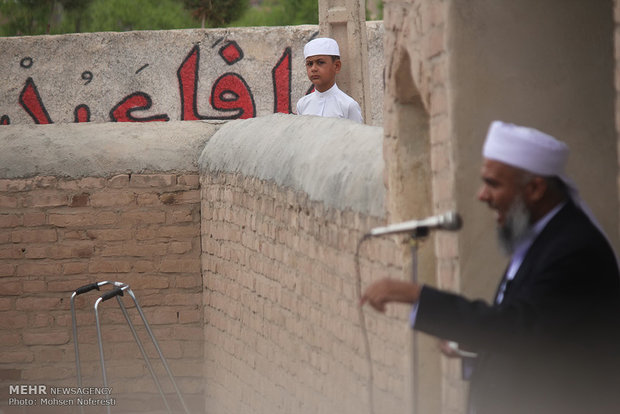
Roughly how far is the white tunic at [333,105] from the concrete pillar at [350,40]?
2.11 metres

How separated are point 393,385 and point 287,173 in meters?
1.91

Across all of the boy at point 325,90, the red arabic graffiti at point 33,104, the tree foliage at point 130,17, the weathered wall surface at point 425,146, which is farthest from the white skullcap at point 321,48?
the tree foliage at point 130,17

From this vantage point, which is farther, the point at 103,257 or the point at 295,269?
the point at 103,257

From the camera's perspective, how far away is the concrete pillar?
34.2 feet

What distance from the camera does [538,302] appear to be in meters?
2.78

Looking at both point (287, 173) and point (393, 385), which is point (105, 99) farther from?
point (393, 385)

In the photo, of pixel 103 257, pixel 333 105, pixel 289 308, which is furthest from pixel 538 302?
pixel 103 257

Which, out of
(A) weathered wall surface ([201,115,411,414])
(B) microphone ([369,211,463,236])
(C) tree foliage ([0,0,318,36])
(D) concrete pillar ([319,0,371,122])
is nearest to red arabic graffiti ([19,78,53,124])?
(D) concrete pillar ([319,0,371,122])

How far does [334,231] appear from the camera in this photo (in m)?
5.52

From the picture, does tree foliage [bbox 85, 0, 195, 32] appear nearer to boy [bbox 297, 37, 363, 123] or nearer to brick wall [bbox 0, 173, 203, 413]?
brick wall [bbox 0, 173, 203, 413]

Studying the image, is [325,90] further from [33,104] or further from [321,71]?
[33,104]

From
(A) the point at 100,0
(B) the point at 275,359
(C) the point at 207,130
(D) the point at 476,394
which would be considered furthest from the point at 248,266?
(A) the point at 100,0

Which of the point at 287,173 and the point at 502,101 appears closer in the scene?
the point at 502,101

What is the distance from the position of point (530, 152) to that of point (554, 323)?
443 millimetres
